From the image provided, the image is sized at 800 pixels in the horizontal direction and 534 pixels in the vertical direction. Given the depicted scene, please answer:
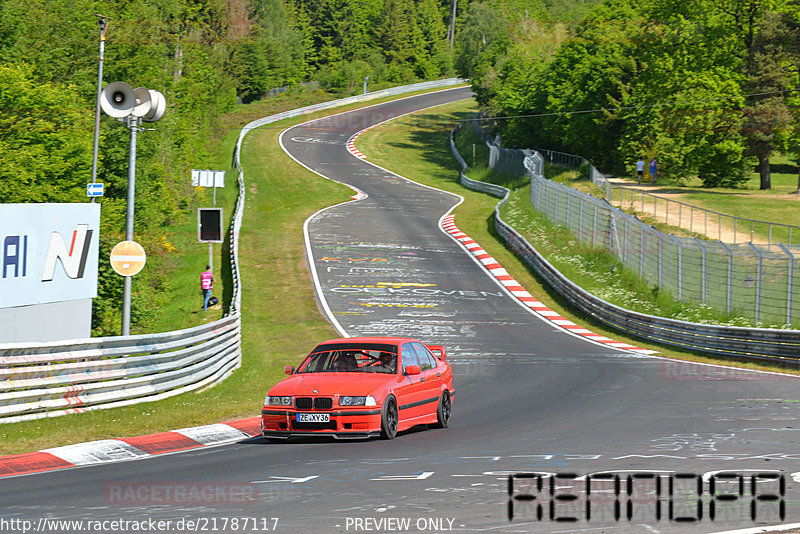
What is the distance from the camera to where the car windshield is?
13164 mm

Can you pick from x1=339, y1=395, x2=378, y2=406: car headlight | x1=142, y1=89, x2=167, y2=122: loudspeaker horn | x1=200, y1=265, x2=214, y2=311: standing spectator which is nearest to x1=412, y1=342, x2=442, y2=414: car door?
x1=339, y1=395, x2=378, y2=406: car headlight

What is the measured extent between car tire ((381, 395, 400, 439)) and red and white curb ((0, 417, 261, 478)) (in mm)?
2233

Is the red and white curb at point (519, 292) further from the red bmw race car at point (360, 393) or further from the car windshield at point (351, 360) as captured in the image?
the car windshield at point (351, 360)

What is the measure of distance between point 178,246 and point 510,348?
26.1 m

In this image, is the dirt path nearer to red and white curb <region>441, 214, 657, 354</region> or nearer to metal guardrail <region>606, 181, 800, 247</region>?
metal guardrail <region>606, 181, 800, 247</region>

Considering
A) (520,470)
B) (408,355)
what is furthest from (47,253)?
(520,470)

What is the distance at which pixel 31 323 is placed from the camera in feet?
55.6

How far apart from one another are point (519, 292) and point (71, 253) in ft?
69.1

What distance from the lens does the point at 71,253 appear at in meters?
17.8

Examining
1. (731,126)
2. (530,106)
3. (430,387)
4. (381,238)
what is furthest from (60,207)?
(530,106)

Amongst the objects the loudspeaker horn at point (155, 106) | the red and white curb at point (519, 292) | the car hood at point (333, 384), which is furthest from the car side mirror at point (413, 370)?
the red and white curb at point (519, 292)

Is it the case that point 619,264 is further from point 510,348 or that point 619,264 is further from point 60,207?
point 60,207

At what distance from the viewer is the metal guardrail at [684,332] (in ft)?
74.6

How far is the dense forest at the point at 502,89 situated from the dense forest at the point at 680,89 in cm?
11
